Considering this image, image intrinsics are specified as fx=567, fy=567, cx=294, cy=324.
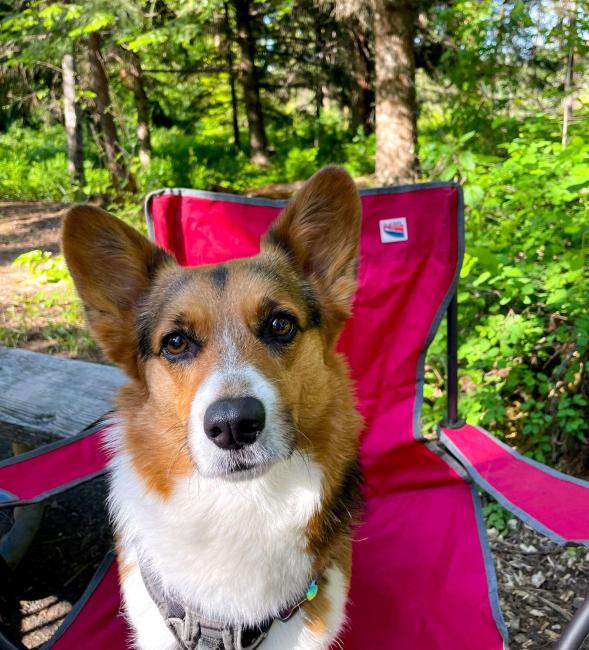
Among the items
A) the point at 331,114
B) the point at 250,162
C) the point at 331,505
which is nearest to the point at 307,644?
the point at 331,505

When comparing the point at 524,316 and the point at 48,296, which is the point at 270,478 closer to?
the point at 524,316

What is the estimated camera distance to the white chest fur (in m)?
1.70

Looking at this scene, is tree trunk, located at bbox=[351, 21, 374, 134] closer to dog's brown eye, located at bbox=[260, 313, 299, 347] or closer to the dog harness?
dog's brown eye, located at bbox=[260, 313, 299, 347]

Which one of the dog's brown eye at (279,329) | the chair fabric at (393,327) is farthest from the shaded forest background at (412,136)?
the dog's brown eye at (279,329)

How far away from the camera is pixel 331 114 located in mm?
18516

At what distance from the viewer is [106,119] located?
10.2 metres

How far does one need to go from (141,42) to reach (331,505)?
25.4 ft

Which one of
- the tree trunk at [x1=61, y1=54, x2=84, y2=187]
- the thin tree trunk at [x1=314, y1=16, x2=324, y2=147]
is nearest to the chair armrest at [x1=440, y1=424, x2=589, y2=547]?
the tree trunk at [x1=61, y1=54, x2=84, y2=187]

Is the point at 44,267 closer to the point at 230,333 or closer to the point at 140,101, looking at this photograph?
the point at 230,333

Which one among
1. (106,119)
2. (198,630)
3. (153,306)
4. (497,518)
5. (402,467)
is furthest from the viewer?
(106,119)

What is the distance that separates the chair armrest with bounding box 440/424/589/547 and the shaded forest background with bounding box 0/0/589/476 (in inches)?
24.8

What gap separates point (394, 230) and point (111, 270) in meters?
1.38

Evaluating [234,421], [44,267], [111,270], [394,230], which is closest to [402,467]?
[394,230]

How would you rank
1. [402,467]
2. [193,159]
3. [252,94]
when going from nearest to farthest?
[402,467] → [193,159] → [252,94]
